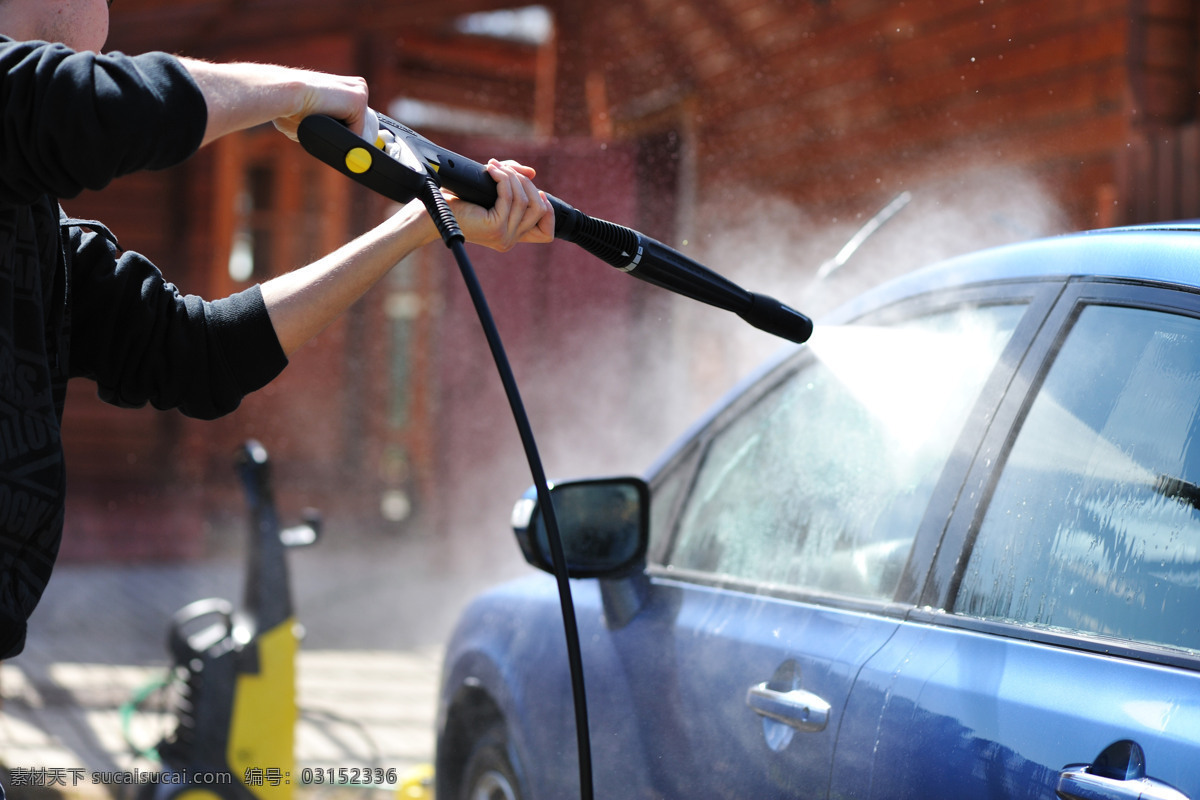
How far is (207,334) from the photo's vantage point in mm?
1626

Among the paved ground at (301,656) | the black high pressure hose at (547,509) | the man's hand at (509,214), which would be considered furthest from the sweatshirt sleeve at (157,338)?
the paved ground at (301,656)

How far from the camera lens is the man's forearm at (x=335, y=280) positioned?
1.59 meters

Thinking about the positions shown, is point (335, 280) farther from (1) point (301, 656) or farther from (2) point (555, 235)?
(1) point (301, 656)

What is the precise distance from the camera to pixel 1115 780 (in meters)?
1.04

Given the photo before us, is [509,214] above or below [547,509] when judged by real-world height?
above

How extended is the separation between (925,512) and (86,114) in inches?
45.5

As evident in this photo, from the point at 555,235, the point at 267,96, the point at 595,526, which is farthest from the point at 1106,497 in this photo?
the point at 267,96

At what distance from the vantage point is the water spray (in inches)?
45.9

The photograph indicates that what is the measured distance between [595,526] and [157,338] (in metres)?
0.82

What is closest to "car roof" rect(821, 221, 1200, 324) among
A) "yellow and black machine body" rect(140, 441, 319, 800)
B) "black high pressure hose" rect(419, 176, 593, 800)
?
"black high pressure hose" rect(419, 176, 593, 800)

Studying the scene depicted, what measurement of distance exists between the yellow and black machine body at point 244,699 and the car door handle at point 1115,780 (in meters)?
2.49

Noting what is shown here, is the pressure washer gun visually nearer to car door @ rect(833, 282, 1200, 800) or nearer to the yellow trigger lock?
the yellow trigger lock

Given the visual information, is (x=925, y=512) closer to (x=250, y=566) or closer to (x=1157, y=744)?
(x=1157, y=744)

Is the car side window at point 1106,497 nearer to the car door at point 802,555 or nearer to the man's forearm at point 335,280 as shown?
the car door at point 802,555
